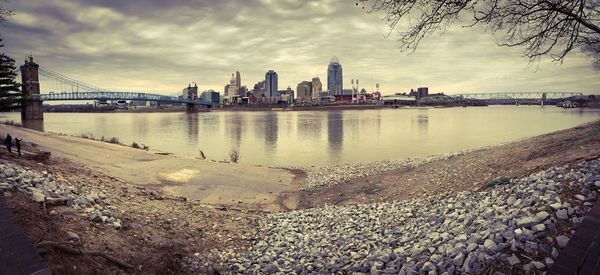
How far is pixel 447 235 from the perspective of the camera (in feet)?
21.7

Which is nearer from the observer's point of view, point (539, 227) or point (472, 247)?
point (539, 227)

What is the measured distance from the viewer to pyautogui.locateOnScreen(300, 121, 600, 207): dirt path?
10844 millimetres

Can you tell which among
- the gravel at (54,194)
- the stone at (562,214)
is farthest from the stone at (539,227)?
the gravel at (54,194)

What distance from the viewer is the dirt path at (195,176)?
17891mm

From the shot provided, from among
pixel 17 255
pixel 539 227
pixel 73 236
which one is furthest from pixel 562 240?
pixel 73 236

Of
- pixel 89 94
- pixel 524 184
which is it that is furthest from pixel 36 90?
pixel 524 184

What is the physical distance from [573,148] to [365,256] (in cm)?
829


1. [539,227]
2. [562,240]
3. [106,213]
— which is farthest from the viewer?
[106,213]

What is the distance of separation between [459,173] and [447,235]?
28.6 ft

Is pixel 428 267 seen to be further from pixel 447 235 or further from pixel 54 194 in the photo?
pixel 54 194

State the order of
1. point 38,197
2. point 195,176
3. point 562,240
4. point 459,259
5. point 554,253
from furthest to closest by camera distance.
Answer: point 195,176, point 38,197, point 459,259, point 562,240, point 554,253

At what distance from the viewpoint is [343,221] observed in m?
10.6

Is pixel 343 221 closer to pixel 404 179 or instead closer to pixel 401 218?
pixel 401 218

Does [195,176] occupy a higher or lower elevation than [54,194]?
lower
